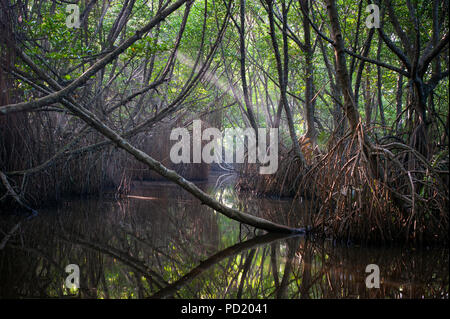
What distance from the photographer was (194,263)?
8.53ft

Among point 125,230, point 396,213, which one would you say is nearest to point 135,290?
point 125,230

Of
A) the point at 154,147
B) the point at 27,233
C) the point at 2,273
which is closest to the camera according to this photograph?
the point at 2,273

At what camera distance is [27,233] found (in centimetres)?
330

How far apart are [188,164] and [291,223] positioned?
6771mm

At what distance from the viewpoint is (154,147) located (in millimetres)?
9805

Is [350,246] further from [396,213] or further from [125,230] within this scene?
[125,230]

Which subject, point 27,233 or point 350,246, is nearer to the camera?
point 350,246

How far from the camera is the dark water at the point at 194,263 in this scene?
203cm

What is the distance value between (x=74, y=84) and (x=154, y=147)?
22.3 feet

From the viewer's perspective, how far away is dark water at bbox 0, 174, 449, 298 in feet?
6.66

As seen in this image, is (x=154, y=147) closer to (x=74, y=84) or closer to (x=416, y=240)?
(x=74, y=84)

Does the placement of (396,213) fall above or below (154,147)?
below

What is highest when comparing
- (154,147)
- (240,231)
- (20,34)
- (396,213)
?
(20,34)

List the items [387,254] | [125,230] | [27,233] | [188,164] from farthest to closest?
[188,164], [125,230], [27,233], [387,254]
